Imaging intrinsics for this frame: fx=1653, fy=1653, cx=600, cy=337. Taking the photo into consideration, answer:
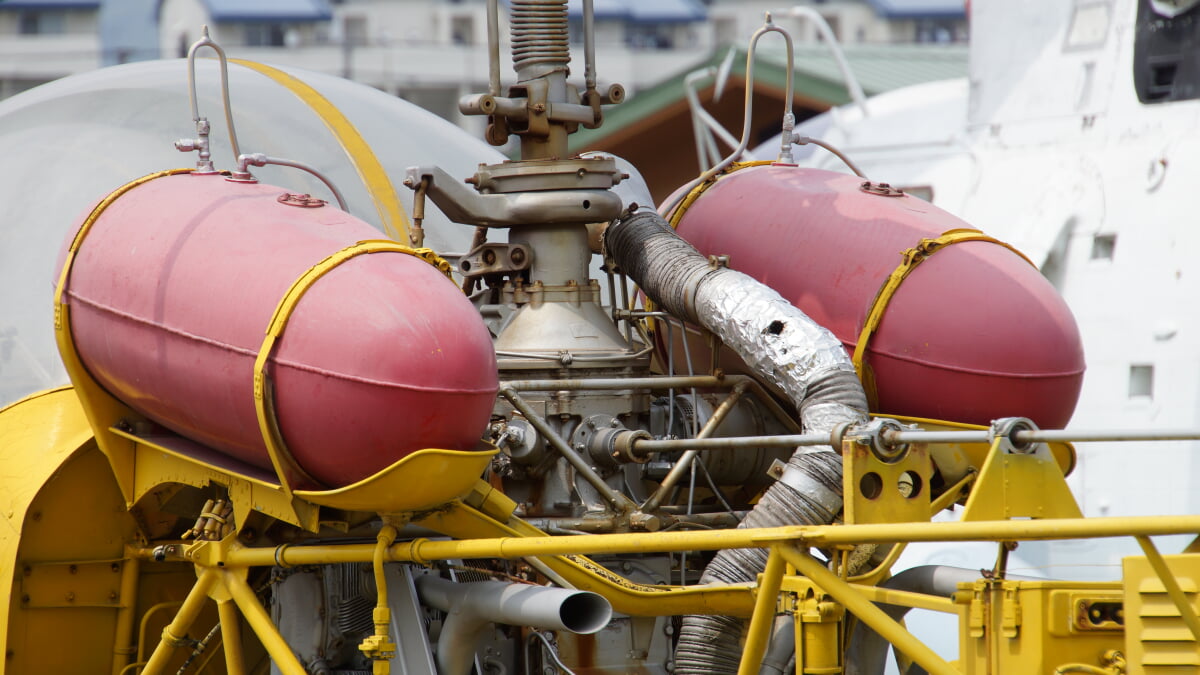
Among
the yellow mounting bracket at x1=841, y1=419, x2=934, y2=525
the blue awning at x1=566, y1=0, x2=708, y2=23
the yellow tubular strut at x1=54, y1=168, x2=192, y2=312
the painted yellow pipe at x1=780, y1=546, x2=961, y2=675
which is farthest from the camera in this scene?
the blue awning at x1=566, y1=0, x2=708, y2=23

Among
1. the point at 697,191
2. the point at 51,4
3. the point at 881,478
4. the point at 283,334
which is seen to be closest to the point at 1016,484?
the point at 881,478

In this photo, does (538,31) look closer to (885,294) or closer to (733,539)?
(885,294)

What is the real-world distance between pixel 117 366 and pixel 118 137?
2239 millimetres

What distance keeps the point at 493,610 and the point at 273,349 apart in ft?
3.72

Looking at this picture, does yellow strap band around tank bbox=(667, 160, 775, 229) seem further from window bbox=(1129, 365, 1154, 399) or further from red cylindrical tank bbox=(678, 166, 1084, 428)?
window bbox=(1129, 365, 1154, 399)

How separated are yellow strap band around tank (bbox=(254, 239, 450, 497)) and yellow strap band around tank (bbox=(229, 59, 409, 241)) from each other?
7.67 feet

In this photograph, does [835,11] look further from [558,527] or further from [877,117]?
[558,527]

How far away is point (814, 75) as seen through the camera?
27281 mm

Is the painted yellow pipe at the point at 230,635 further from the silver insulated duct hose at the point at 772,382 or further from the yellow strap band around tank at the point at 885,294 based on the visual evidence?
the yellow strap band around tank at the point at 885,294

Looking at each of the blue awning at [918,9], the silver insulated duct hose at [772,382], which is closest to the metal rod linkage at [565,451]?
the silver insulated duct hose at [772,382]

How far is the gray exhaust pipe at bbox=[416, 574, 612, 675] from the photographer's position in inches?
202

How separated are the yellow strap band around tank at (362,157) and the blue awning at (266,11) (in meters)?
44.0

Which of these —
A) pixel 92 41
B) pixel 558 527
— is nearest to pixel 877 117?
pixel 558 527

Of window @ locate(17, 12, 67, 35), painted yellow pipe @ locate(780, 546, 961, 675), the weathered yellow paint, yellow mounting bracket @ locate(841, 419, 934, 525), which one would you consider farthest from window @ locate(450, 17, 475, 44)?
painted yellow pipe @ locate(780, 546, 961, 675)
